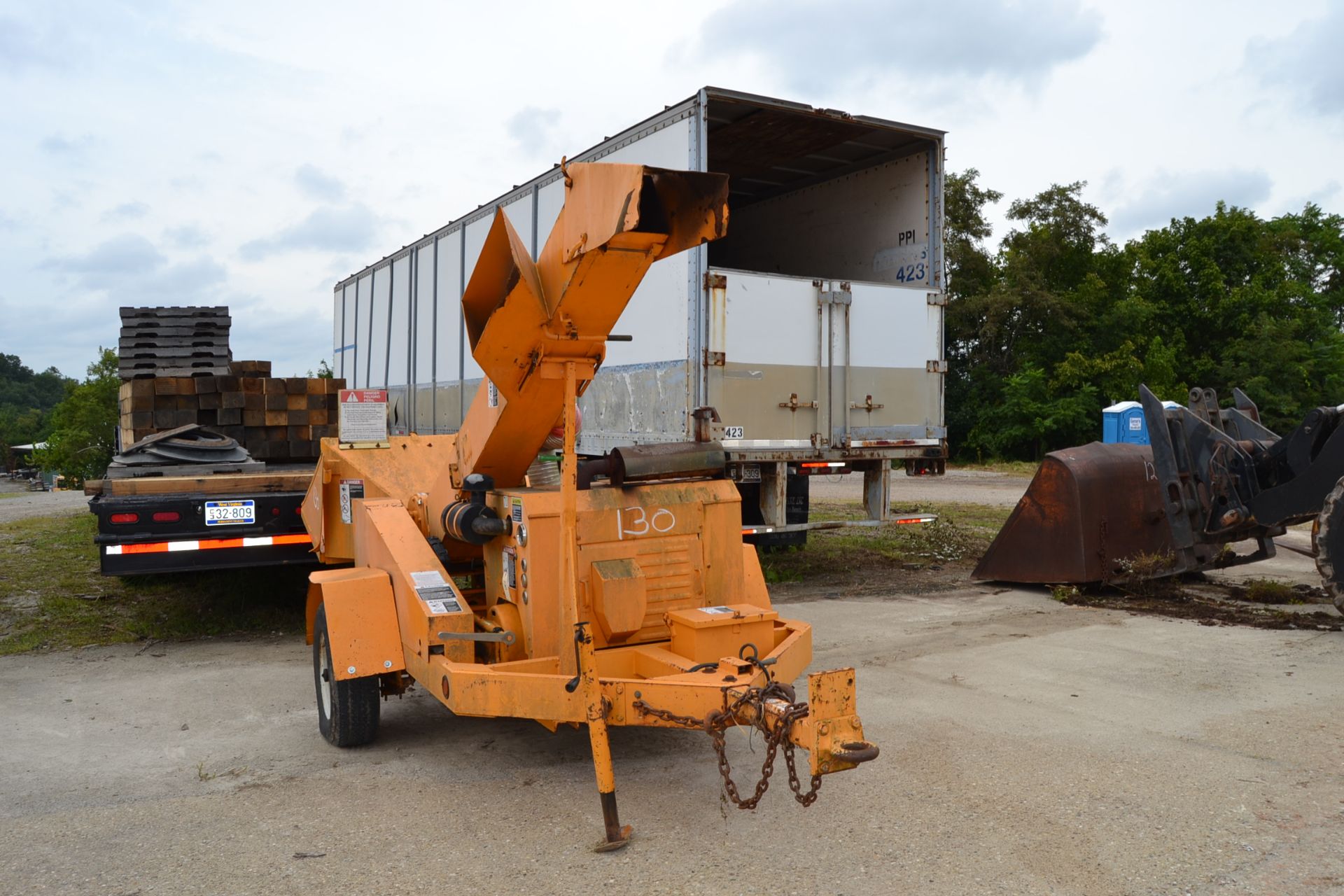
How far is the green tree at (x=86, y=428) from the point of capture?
2378cm

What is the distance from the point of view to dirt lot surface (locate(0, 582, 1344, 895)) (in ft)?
11.5

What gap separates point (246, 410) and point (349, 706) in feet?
16.6

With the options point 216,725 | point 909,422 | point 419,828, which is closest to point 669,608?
point 419,828

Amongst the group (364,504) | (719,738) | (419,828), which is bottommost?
(419,828)

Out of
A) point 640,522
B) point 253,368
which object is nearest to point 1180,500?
point 640,522

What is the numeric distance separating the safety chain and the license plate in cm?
426

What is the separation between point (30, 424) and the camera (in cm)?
9381

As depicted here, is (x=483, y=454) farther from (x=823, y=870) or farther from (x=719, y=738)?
(x=823, y=870)

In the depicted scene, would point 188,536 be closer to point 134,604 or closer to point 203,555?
point 203,555

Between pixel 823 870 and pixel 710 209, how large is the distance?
7.62 feet

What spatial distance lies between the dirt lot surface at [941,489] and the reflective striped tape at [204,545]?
32.8ft

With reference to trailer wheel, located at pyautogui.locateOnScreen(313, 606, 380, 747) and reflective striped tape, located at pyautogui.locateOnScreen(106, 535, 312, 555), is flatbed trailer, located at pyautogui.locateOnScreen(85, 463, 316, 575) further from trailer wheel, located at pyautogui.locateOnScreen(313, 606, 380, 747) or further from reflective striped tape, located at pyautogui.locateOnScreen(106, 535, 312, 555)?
trailer wheel, located at pyautogui.locateOnScreen(313, 606, 380, 747)

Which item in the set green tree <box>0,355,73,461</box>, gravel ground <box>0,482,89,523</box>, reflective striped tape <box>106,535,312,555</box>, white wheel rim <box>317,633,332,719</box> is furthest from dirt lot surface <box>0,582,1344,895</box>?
green tree <box>0,355,73,461</box>

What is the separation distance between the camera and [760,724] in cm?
358
